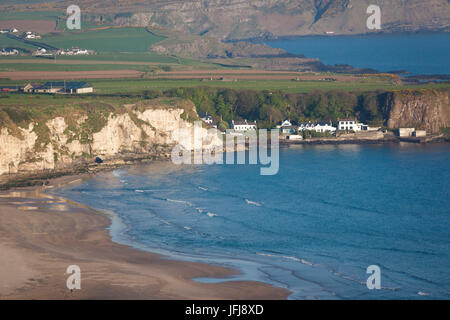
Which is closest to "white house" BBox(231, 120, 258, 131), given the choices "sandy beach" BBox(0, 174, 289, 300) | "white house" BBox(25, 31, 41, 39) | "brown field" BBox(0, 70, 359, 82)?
"brown field" BBox(0, 70, 359, 82)

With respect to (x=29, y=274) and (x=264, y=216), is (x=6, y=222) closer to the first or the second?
(x=29, y=274)

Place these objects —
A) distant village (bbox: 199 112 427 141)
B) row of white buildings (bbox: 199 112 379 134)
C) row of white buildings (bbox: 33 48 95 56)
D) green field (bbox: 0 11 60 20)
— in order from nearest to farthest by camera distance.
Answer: distant village (bbox: 199 112 427 141) → row of white buildings (bbox: 199 112 379 134) → row of white buildings (bbox: 33 48 95 56) → green field (bbox: 0 11 60 20)

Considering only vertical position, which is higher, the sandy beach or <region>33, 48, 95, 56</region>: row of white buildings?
<region>33, 48, 95, 56</region>: row of white buildings

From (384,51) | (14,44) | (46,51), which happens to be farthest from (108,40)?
(384,51)

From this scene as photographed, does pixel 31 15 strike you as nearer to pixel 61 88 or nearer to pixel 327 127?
pixel 61 88

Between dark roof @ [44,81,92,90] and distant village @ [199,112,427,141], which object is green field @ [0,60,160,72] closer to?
dark roof @ [44,81,92,90]
